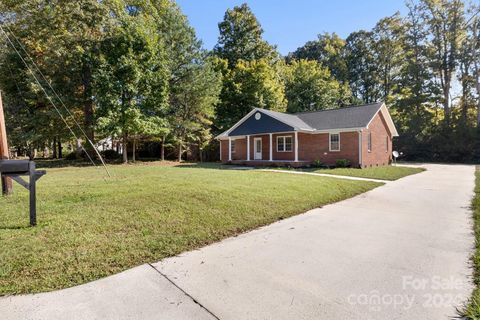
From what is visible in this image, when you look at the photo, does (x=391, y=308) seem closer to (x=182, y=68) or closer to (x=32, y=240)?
(x=32, y=240)

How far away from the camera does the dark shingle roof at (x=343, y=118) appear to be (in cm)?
1733

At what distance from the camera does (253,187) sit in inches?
316

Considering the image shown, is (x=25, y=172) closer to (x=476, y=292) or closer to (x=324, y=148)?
(x=476, y=292)

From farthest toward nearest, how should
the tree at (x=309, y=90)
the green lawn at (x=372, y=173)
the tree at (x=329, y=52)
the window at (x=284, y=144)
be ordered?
the tree at (x=329, y=52) < the tree at (x=309, y=90) < the window at (x=284, y=144) < the green lawn at (x=372, y=173)

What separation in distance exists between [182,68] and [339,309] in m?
25.1

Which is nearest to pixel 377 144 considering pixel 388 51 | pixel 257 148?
pixel 257 148

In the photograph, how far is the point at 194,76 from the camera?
79.9 feet

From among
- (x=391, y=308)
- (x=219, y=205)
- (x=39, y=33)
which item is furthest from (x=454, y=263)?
(x=39, y=33)

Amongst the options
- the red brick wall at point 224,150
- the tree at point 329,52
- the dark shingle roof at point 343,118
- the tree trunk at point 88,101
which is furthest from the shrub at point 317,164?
the tree at point 329,52

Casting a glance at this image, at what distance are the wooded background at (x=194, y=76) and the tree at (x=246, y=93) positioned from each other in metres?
0.12

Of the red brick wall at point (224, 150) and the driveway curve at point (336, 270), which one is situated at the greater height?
the red brick wall at point (224, 150)

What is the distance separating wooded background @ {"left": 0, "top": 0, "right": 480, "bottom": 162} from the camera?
19594 mm

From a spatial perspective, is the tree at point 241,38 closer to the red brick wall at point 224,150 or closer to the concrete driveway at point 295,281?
the red brick wall at point 224,150

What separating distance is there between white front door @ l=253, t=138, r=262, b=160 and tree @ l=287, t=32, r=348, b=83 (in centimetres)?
2686
